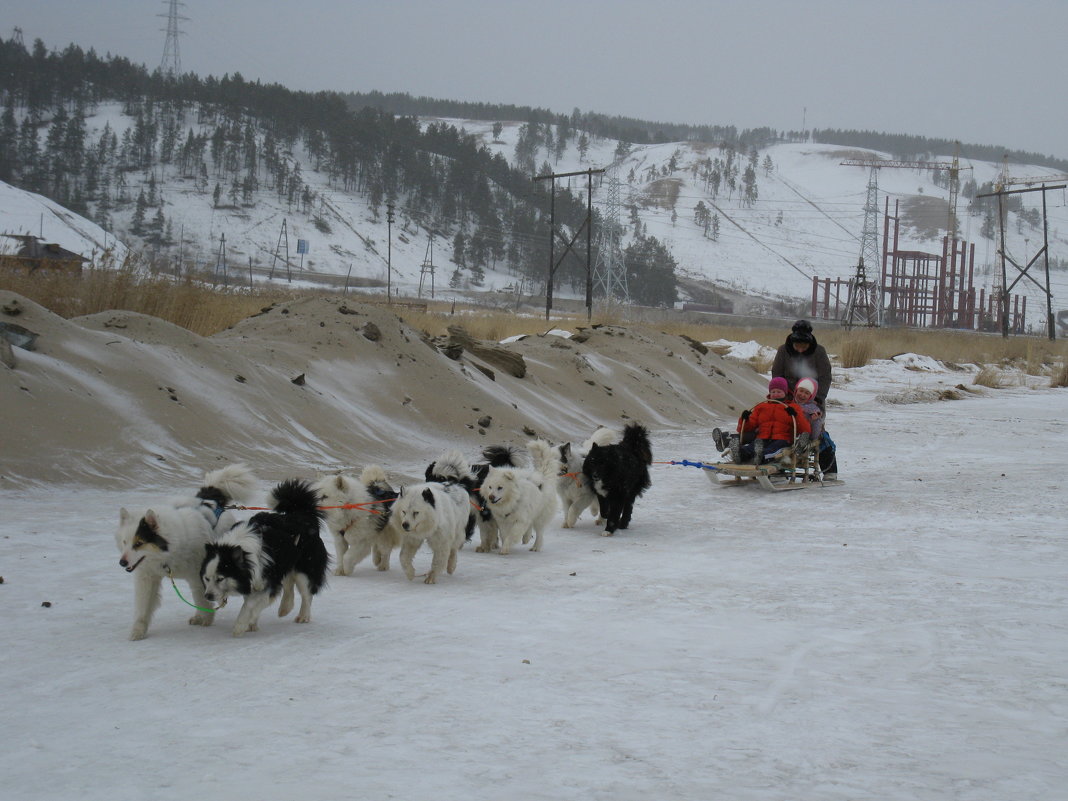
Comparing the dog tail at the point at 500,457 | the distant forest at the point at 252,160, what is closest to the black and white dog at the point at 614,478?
the dog tail at the point at 500,457

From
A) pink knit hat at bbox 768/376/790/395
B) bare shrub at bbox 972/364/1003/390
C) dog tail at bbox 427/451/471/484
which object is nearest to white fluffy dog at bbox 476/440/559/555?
dog tail at bbox 427/451/471/484

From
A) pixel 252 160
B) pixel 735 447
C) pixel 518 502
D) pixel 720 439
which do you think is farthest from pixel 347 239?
pixel 518 502

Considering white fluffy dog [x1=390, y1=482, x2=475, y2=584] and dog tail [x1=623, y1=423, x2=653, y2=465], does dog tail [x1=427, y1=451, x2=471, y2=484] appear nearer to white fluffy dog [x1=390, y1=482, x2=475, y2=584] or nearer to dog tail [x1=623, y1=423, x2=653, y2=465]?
white fluffy dog [x1=390, y1=482, x2=475, y2=584]

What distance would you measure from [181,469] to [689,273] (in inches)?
5496

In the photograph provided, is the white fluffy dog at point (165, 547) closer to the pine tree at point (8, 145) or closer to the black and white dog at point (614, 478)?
the black and white dog at point (614, 478)

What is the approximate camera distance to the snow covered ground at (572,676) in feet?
12.8

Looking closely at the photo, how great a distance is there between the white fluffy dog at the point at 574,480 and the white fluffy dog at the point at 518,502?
760mm

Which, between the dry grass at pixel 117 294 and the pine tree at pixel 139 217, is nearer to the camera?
the dry grass at pixel 117 294

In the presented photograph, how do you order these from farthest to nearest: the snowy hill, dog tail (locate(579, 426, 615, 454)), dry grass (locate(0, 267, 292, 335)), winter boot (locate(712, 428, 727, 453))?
the snowy hill, dry grass (locate(0, 267, 292, 335)), winter boot (locate(712, 428, 727, 453)), dog tail (locate(579, 426, 615, 454))

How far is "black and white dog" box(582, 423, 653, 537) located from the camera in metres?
9.66

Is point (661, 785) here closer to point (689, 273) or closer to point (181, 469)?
point (181, 469)

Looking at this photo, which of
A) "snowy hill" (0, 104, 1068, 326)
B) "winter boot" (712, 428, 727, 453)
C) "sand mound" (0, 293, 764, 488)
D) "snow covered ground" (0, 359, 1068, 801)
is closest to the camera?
"snow covered ground" (0, 359, 1068, 801)

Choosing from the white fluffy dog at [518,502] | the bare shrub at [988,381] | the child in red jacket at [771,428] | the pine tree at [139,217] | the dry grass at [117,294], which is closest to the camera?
the white fluffy dog at [518,502]

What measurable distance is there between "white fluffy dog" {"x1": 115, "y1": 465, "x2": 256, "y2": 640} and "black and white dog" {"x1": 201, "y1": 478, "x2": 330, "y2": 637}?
0.12m
